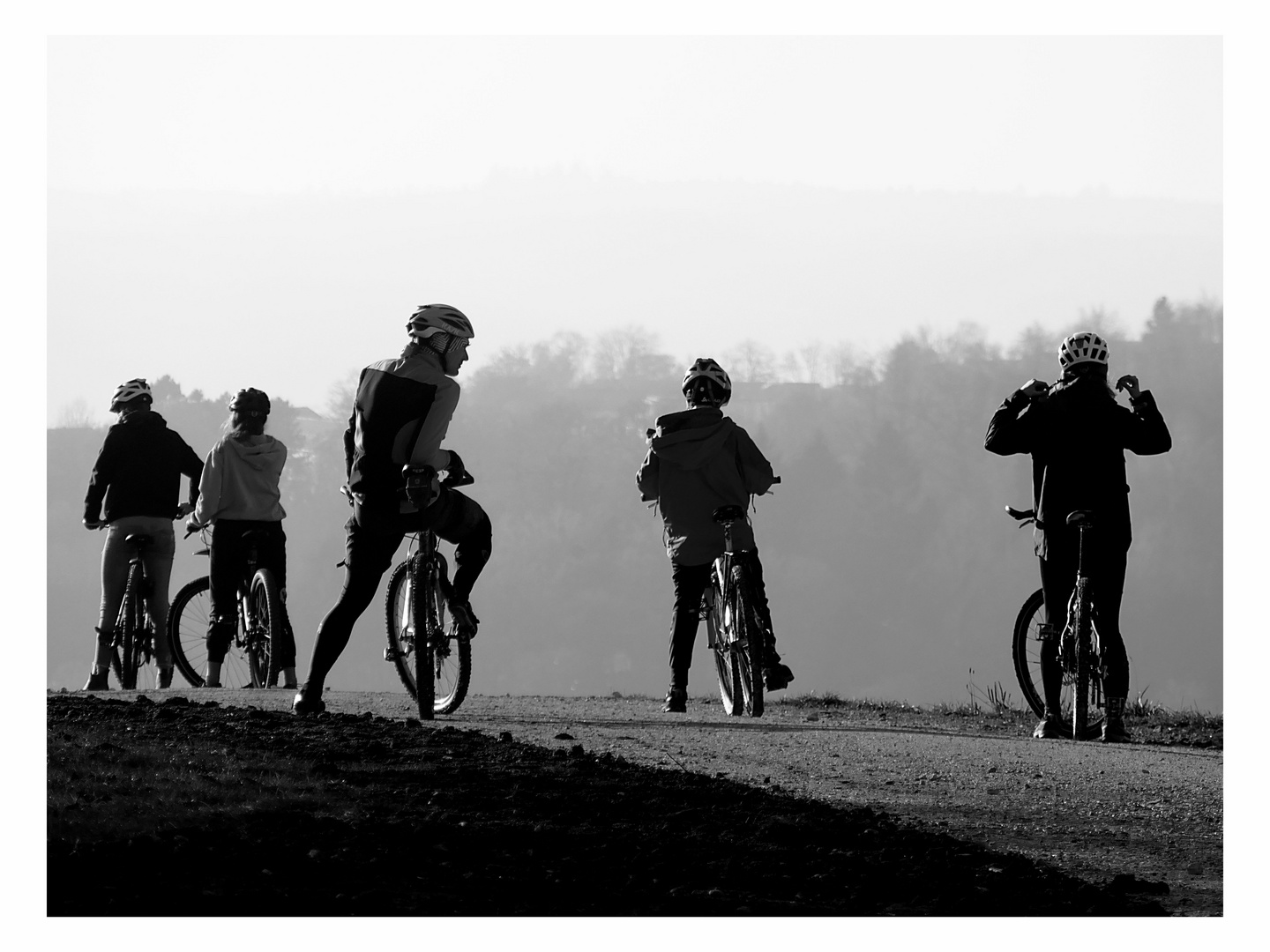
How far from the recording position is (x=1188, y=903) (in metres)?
5.71

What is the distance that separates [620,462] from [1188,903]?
115409 mm

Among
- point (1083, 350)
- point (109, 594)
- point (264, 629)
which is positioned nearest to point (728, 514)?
point (1083, 350)

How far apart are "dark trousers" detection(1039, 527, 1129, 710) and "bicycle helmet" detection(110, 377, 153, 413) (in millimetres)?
6442

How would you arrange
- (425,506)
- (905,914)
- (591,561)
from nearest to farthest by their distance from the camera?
(905,914), (425,506), (591,561)

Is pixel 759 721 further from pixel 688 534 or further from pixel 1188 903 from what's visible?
pixel 1188 903

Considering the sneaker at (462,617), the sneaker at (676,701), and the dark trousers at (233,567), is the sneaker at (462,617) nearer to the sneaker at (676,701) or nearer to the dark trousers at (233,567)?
the sneaker at (676,701)

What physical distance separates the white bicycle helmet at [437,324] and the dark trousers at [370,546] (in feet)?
2.74

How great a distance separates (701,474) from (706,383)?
0.56 m

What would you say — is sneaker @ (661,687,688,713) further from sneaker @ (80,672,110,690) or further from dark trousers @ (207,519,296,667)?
sneaker @ (80,672,110,690)

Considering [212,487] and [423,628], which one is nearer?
[423,628]

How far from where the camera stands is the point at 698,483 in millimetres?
10445

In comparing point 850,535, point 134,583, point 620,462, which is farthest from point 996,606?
point 134,583

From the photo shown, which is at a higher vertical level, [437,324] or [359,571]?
[437,324]

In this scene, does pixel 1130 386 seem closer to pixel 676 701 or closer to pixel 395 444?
pixel 676 701
